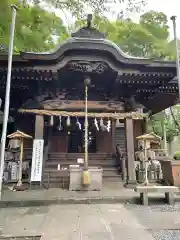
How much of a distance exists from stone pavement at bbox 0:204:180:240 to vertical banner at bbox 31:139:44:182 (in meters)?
2.01

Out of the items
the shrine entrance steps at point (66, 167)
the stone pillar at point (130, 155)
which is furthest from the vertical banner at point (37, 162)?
the stone pillar at point (130, 155)

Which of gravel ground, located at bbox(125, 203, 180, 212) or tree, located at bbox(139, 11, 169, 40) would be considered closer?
gravel ground, located at bbox(125, 203, 180, 212)

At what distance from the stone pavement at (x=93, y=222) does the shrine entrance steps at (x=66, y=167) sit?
8.97 ft

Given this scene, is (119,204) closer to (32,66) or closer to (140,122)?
(32,66)

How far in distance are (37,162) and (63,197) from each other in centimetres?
219

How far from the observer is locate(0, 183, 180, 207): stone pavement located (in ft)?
19.2

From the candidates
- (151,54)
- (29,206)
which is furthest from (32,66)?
(151,54)

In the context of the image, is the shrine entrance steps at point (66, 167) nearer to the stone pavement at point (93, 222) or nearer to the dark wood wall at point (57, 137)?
the dark wood wall at point (57, 137)

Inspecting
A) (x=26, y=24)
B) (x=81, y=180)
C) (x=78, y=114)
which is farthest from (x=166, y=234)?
(x=26, y=24)

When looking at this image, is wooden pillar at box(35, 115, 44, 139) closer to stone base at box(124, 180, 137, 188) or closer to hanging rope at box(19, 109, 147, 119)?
hanging rope at box(19, 109, 147, 119)

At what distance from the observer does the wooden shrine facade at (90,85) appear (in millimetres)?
8102

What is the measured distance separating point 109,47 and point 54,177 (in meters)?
5.52

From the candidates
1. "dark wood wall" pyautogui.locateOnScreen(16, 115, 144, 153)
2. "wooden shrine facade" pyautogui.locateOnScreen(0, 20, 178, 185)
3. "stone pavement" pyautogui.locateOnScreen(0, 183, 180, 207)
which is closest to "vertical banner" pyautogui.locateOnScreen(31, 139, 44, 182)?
"wooden shrine facade" pyautogui.locateOnScreen(0, 20, 178, 185)

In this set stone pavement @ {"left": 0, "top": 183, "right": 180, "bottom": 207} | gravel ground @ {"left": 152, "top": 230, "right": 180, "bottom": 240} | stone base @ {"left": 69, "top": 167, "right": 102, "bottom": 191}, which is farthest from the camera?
stone base @ {"left": 69, "top": 167, "right": 102, "bottom": 191}
